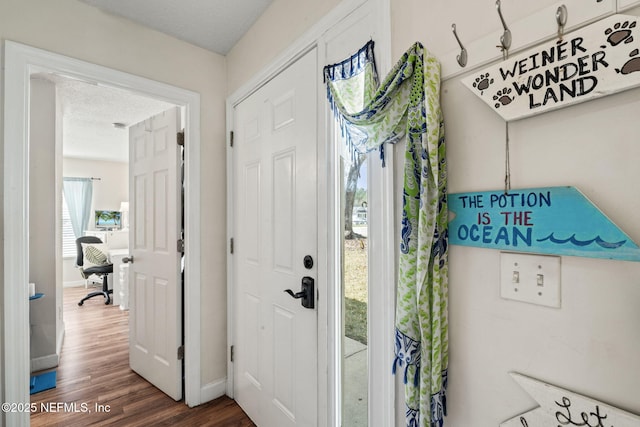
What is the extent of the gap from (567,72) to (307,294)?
1.16 metres

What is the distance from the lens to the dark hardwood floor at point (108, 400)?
5.94 feet

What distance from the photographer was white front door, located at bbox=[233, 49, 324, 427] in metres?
1.39

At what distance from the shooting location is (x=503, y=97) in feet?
2.24

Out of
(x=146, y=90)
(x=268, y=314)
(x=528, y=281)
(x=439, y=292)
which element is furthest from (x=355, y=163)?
(x=146, y=90)

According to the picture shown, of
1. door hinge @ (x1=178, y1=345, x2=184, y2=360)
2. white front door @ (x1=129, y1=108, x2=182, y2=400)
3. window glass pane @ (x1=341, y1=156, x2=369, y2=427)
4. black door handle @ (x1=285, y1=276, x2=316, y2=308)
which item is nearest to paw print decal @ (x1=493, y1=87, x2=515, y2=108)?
window glass pane @ (x1=341, y1=156, x2=369, y2=427)

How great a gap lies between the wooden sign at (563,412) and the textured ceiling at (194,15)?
2.00 metres

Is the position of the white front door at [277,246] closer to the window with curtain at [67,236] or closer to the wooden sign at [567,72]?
the wooden sign at [567,72]

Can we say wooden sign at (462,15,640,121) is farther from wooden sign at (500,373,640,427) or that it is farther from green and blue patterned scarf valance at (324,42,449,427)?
wooden sign at (500,373,640,427)

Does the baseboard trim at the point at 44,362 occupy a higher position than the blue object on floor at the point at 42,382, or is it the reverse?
the baseboard trim at the point at 44,362

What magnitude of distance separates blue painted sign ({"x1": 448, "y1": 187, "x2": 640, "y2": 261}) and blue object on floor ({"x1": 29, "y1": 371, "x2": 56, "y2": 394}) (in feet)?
10.0

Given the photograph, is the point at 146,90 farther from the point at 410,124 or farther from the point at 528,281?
the point at 528,281

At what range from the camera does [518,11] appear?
2.27 ft

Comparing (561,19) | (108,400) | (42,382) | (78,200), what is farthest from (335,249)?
(78,200)

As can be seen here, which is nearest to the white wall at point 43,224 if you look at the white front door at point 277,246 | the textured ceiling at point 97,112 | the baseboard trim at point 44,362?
the baseboard trim at point 44,362
